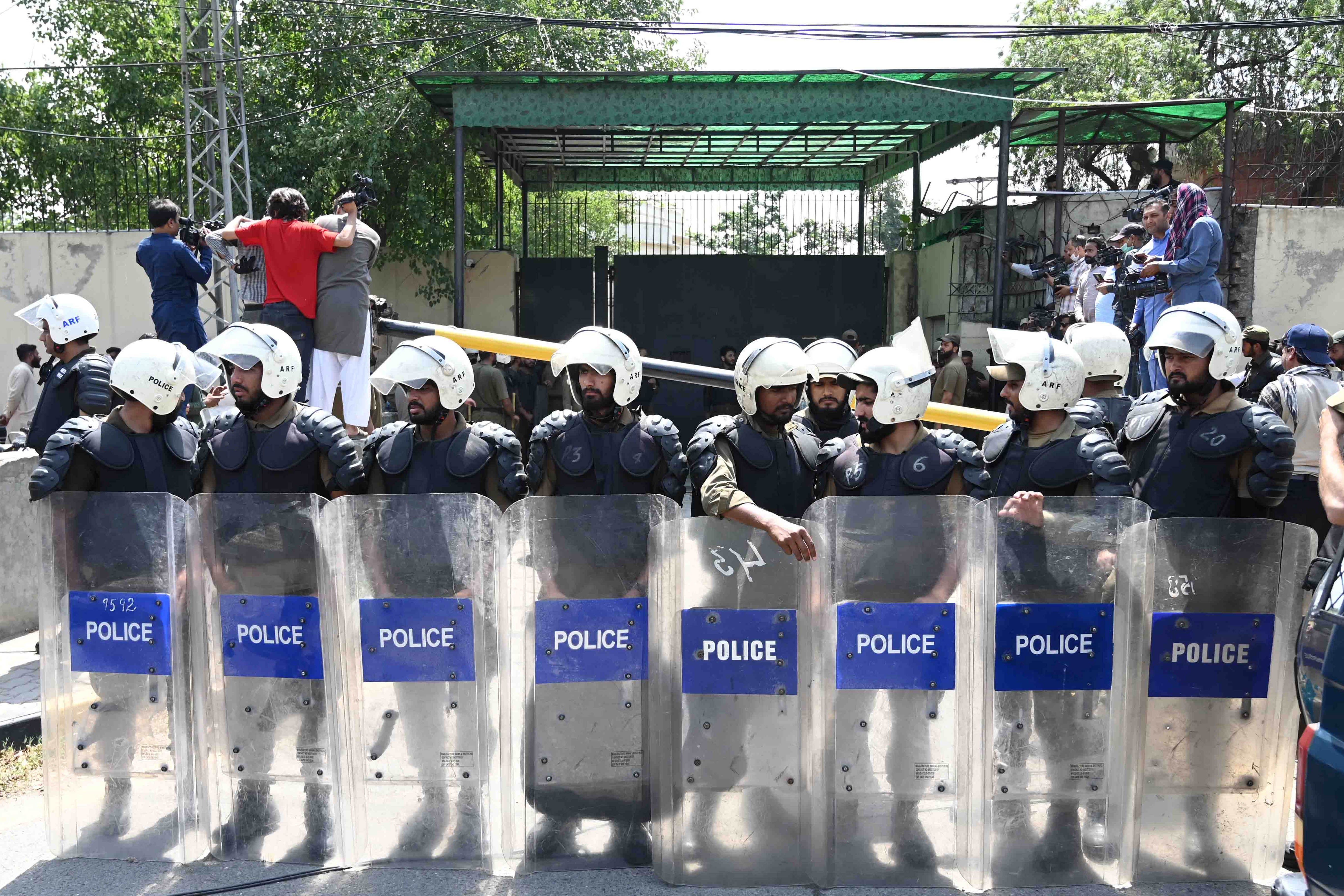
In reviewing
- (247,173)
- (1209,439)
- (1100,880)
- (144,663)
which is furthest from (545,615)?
(247,173)

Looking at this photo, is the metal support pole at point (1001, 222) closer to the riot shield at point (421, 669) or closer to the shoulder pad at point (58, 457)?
the riot shield at point (421, 669)

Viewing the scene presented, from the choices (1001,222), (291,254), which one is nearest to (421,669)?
(291,254)

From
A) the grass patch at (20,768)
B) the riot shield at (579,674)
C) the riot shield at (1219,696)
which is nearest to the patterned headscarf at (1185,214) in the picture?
the riot shield at (1219,696)

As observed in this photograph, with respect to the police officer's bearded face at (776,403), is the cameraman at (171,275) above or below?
above

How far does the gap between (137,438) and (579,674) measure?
2124mm

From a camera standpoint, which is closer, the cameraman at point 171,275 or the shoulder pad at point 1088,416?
the shoulder pad at point 1088,416

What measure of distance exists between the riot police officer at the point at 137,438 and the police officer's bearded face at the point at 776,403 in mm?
2337

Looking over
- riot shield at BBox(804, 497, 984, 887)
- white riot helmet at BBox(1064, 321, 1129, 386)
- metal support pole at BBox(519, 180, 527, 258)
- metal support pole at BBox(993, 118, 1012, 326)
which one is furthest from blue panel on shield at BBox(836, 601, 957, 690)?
metal support pole at BBox(519, 180, 527, 258)

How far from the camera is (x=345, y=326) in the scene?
6.92m

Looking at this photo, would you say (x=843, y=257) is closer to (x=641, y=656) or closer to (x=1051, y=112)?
(x=1051, y=112)

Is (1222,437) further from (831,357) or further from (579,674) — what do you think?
(579,674)

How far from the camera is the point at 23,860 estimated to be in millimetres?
4164

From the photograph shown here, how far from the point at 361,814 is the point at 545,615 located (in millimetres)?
966

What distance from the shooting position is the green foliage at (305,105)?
17172 mm
